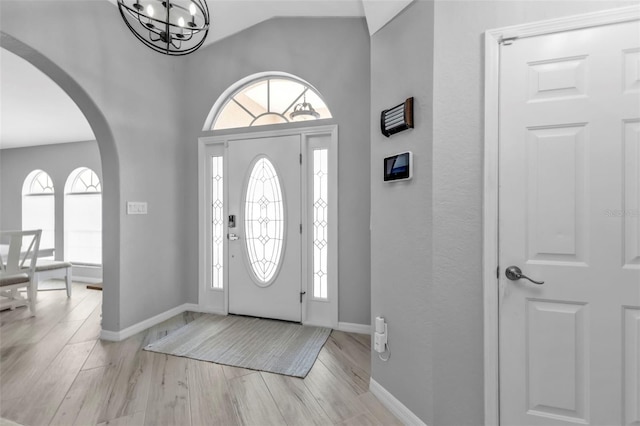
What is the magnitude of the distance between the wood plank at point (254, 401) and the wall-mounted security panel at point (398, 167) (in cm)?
152

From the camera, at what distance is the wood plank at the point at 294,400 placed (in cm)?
180

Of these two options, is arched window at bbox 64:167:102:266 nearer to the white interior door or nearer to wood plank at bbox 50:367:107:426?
the white interior door

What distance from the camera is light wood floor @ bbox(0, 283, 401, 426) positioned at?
1.81 metres

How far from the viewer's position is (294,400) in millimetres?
1976

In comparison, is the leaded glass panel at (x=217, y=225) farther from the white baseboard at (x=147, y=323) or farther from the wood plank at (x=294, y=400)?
the wood plank at (x=294, y=400)

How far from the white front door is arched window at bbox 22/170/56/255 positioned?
7402 millimetres


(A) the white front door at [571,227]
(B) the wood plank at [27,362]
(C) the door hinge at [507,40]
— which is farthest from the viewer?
(B) the wood plank at [27,362]

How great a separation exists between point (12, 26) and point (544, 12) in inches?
122

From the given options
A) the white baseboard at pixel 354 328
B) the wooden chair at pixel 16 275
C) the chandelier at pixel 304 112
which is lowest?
the white baseboard at pixel 354 328

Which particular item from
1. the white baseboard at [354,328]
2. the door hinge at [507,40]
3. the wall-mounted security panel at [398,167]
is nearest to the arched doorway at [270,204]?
the white baseboard at [354,328]

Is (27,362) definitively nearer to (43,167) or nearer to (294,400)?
(294,400)

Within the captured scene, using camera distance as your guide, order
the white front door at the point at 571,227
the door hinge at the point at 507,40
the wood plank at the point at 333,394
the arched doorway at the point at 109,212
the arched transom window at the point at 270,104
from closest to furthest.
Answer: the white front door at the point at 571,227, the door hinge at the point at 507,40, the wood plank at the point at 333,394, the arched doorway at the point at 109,212, the arched transom window at the point at 270,104

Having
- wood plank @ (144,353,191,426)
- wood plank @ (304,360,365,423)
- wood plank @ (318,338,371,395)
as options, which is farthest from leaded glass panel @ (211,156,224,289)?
wood plank @ (304,360,365,423)

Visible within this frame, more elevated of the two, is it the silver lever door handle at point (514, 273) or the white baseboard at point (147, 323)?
the silver lever door handle at point (514, 273)
